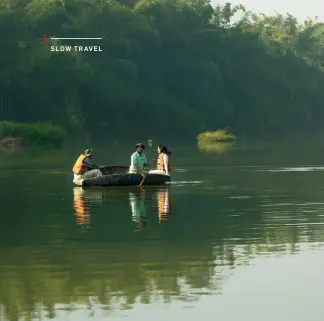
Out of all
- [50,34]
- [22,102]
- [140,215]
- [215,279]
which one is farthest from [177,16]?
[215,279]

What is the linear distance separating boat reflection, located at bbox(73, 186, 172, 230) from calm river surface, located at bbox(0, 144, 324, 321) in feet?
0.09

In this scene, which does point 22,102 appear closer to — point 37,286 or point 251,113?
point 251,113

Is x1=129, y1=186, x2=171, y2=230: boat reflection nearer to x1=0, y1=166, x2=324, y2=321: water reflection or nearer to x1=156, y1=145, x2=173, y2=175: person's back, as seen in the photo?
x1=0, y1=166, x2=324, y2=321: water reflection

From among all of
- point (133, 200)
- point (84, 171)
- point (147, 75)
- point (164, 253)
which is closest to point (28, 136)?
point (147, 75)

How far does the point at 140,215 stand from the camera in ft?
81.0

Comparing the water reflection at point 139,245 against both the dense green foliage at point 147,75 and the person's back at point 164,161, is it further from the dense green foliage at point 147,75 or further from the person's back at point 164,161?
the dense green foliage at point 147,75

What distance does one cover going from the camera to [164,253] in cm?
1808

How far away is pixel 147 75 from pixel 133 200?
74.1 meters

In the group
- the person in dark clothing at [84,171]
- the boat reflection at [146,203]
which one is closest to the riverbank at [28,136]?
the person in dark clothing at [84,171]

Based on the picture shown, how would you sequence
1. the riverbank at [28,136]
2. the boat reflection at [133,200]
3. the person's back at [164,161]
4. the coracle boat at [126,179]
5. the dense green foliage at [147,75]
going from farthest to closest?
the dense green foliage at [147,75] < the riverbank at [28,136] < the person's back at [164,161] < the coracle boat at [126,179] < the boat reflection at [133,200]

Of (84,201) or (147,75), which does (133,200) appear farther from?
(147,75)

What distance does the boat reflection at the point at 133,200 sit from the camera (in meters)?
24.3

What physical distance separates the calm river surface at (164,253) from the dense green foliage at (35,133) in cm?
3677

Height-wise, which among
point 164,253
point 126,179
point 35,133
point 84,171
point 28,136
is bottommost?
point 164,253
